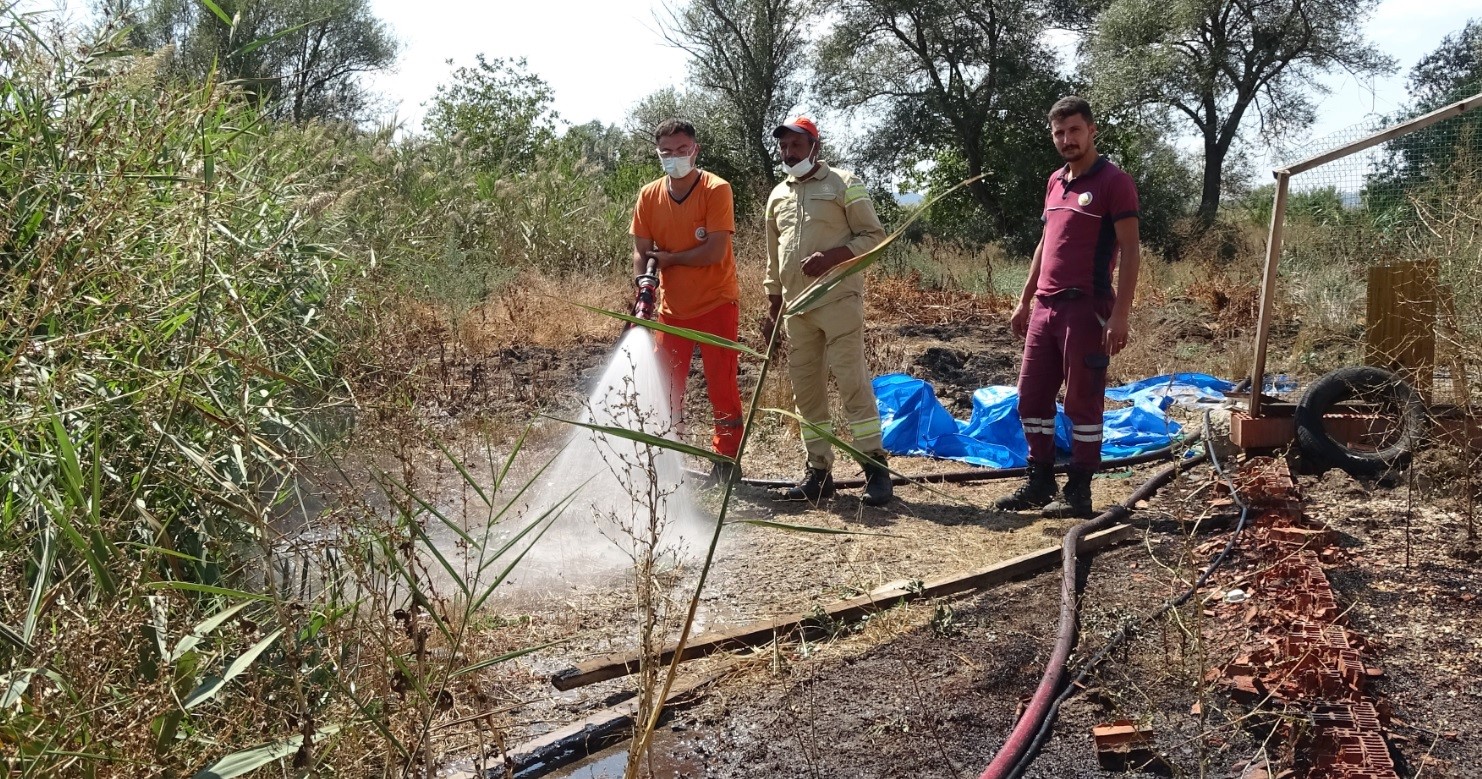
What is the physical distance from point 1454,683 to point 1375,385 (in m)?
2.89

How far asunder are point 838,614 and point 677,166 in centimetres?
280

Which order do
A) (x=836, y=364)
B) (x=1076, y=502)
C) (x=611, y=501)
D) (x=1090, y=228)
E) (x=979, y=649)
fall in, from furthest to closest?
(x=611, y=501), (x=836, y=364), (x=1076, y=502), (x=1090, y=228), (x=979, y=649)

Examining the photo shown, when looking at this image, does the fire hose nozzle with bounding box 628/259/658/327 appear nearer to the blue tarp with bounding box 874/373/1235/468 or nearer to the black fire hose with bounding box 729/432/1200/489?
the black fire hose with bounding box 729/432/1200/489

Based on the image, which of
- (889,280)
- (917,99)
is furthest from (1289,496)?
(917,99)

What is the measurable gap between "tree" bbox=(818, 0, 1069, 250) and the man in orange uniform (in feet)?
69.5

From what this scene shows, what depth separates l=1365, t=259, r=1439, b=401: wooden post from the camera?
562cm

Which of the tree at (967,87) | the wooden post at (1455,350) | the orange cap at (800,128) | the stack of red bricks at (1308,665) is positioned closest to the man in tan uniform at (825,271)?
the orange cap at (800,128)

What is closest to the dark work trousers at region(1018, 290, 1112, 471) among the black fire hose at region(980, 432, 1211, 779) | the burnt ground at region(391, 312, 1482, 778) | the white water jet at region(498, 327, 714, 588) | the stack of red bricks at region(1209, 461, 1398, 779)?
the burnt ground at region(391, 312, 1482, 778)

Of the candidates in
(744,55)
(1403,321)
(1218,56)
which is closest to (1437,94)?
(1218,56)

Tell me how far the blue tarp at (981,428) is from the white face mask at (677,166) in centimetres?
221

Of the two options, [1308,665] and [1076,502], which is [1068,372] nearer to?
[1076,502]

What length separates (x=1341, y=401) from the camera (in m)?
5.83

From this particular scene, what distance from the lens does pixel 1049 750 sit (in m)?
3.08

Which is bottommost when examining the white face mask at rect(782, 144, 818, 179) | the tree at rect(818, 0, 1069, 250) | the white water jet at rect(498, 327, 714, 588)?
the white water jet at rect(498, 327, 714, 588)
